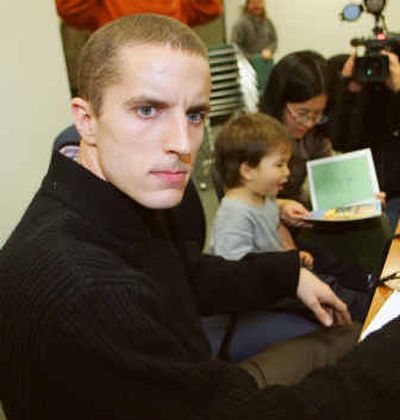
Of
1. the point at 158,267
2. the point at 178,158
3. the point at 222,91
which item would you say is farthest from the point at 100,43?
the point at 222,91

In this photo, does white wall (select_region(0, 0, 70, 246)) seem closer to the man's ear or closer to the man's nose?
the man's ear

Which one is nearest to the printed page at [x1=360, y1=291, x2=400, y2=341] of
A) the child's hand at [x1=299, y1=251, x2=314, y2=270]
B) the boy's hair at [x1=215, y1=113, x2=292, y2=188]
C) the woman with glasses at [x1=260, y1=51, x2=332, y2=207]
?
the child's hand at [x1=299, y1=251, x2=314, y2=270]

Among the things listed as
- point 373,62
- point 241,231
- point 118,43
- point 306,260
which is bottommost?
point 306,260

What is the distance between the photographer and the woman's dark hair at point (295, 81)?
1941mm

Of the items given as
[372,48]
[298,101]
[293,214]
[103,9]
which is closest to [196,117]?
[293,214]

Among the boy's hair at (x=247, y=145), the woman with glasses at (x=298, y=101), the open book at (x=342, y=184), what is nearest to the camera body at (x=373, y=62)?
the woman with glasses at (x=298, y=101)

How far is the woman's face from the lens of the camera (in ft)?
6.44

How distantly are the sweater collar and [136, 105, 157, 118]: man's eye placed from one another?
11 cm

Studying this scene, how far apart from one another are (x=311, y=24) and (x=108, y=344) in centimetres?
519

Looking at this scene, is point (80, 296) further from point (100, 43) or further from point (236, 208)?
point (236, 208)

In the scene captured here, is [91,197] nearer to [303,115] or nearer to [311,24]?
[303,115]

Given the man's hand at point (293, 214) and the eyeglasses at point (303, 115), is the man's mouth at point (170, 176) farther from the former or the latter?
the eyeglasses at point (303, 115)

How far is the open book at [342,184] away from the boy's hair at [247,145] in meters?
0.16

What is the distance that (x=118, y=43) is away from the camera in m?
0.72
